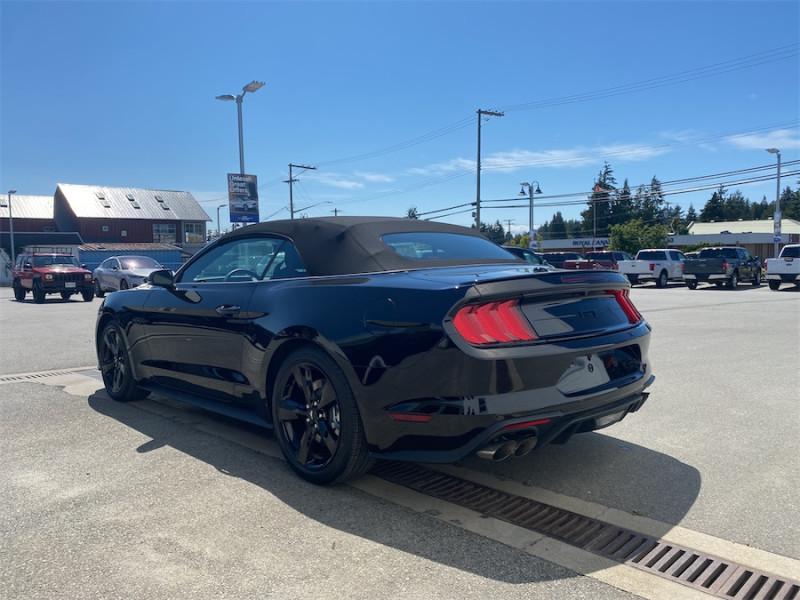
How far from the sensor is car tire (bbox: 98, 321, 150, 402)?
18.2 ft

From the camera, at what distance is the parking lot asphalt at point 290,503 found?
2631 mm

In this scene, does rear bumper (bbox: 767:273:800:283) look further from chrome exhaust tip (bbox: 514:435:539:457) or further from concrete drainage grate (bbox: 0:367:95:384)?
chrome exhaust tip (bbox: 514:435:539:457)

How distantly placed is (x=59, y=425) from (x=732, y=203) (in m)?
134

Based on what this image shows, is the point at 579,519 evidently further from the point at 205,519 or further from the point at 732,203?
the point at 732,203

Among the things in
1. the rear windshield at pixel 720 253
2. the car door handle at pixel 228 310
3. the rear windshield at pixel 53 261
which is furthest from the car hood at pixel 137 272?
the rear windshield at pixel 720 253

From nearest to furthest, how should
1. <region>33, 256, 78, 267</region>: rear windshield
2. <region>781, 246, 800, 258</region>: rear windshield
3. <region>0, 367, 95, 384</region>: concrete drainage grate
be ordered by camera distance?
<region>0, 367, 95, 384</region>: concrete drainage grate < <region>33, 256, 78, 267</region>: rear windshield < <region>781, 246, 800, 258</region>: rear windshield

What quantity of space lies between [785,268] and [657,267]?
5.43 metres

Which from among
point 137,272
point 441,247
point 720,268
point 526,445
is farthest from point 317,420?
point 720,268

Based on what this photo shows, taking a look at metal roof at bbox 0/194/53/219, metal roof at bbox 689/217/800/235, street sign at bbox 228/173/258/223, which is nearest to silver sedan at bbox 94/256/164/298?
street sign at bbox 228/173/258/223

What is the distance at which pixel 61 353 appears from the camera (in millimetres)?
8789

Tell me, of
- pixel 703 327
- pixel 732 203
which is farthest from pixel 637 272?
pixel 732 203

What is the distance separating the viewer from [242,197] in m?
25.1

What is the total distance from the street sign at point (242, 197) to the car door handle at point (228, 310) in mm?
21092

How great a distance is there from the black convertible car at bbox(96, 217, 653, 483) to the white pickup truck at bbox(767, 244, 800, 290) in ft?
81.3
